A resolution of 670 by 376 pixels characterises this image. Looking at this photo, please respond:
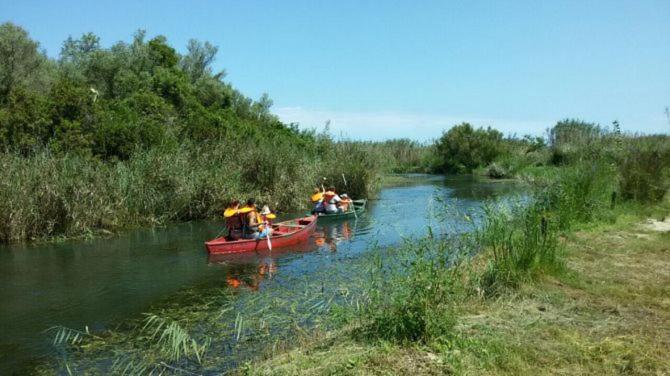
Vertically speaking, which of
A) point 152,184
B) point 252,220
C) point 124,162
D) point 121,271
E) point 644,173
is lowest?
point 121,271

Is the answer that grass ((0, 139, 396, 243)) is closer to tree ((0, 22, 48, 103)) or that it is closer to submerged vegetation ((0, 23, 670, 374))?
submerged vegetation ((0, 23, 670, 374))

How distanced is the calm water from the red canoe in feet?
1.14

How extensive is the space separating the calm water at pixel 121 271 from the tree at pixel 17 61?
22561mm

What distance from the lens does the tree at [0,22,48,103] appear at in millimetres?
35406

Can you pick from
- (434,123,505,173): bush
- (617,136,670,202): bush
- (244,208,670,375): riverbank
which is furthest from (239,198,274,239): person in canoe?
(434,123,505,173): bush

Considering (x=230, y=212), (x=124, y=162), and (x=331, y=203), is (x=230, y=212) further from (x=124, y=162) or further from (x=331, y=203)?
(x=124, y=162)

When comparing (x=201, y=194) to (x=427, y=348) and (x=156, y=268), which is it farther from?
(x=427, y=348)

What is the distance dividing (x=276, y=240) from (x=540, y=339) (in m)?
11.1

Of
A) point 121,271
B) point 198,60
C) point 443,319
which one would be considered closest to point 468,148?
point 198,60

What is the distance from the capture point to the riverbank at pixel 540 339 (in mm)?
5262

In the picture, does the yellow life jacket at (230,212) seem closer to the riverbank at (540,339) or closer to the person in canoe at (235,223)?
the person in canoe at (235,223)

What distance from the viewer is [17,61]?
36.1 metres

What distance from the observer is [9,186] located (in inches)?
646

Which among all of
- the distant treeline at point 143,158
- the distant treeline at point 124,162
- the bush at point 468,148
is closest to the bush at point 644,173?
the distant treeline at point 143,158
